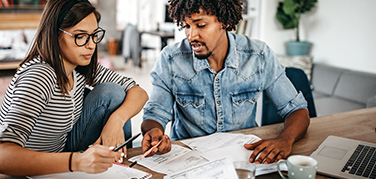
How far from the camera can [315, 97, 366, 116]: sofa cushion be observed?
10.3 feet

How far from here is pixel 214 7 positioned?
4.80 ft

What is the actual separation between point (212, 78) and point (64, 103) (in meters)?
0.68

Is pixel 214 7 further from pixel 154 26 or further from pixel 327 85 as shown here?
pixel 154 26

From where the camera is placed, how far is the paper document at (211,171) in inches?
34.4

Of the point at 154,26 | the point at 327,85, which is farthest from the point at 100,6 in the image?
the point at 327,85

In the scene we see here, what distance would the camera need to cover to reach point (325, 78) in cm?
381

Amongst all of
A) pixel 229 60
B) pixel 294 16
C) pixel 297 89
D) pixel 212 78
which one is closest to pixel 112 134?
pixel 212 78

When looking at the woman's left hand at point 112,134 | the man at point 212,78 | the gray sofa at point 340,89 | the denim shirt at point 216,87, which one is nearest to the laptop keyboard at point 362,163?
the man at point 212,78

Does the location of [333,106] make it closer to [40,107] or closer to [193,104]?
[193,104]

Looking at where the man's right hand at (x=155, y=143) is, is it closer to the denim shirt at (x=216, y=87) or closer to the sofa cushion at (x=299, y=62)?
the denim shirt at (x=216, y=87)

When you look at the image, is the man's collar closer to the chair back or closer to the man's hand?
the chair back

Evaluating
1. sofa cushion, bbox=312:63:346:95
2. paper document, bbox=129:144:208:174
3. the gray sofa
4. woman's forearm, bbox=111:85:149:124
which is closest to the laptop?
paper document, bbox=129:144:208:174

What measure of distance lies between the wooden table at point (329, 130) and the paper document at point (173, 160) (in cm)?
7

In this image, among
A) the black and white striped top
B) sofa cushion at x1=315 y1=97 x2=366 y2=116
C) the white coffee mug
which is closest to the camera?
the white coffee mug
